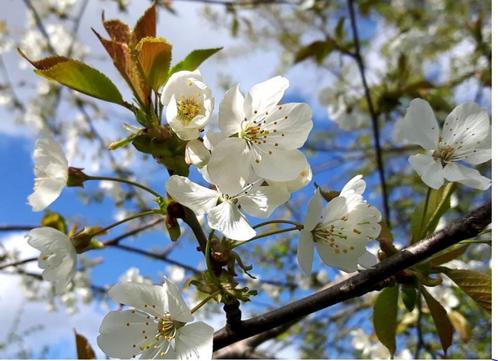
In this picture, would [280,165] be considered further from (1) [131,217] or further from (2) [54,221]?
(2) [54,221]

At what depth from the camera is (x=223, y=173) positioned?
2.34ft

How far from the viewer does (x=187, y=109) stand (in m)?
0.73

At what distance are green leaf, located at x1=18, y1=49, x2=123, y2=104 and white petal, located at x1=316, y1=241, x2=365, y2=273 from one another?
0.38 meters

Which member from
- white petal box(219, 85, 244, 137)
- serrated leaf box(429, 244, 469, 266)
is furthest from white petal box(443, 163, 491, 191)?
white petal box(219, 85, 244, 137)

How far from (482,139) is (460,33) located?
13.3 feet

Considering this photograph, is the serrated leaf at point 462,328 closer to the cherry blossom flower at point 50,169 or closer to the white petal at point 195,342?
the white petal at point 195,342

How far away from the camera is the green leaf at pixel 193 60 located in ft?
2.54

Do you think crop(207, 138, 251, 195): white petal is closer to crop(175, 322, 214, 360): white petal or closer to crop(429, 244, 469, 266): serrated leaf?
crop(175, 322, 214, 360): white petal

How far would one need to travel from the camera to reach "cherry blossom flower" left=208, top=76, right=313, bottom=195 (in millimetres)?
719

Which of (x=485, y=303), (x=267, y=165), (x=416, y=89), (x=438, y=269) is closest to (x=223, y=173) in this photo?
(x=267, y=165)

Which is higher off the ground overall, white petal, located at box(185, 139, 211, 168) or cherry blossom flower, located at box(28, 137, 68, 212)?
cherry blossom flower, located at box(28, 137, 68, 212)

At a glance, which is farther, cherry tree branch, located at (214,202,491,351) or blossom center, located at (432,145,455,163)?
blossom center, located at (432,145,455,163)

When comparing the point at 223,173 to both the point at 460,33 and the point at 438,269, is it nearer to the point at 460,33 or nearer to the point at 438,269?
the point at 438,269

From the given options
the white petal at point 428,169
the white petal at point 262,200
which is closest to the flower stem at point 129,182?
the white petal at point 262,200
